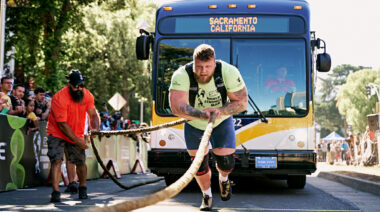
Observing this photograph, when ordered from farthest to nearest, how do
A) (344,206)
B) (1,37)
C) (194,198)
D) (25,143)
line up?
(1,37)
(25,143)
(194,198)
(344,206)

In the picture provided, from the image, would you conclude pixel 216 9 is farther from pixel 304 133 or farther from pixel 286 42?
pixel 304 133

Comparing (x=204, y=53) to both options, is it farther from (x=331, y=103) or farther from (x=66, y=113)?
(x=331, y=103)

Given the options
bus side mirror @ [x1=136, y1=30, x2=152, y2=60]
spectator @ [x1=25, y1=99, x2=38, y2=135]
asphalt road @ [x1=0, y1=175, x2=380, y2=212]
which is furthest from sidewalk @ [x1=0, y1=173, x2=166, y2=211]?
bus side mirror @ [x1=136, y1=30, x2=152, y2=60]

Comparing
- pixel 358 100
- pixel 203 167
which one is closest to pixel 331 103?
pixel 358 100

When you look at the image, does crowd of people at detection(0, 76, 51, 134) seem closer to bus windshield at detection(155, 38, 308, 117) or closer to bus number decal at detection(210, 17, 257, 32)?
bus windshield at detection(155, 38, 308, 117)

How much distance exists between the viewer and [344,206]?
7.86 meters

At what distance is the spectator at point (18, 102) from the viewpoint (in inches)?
408

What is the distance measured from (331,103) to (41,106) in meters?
89.0

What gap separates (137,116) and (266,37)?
45140 mm

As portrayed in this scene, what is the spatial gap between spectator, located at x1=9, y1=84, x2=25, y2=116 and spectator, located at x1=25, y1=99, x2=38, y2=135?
0.13 metres

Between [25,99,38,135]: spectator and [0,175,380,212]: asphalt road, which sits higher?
[25,99,38,135]: spectator

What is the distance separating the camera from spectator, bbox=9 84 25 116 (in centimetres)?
1037

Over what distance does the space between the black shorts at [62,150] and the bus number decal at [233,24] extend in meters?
3.35

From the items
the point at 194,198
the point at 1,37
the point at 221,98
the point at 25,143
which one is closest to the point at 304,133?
the point at 194,198
